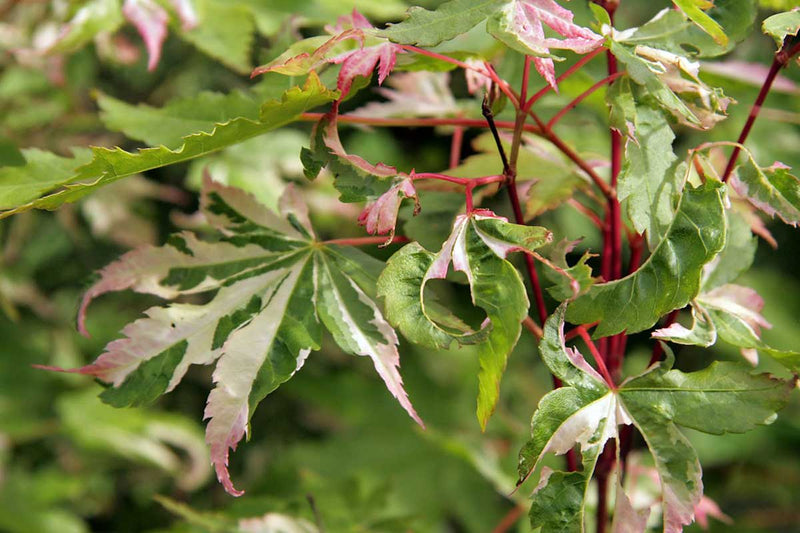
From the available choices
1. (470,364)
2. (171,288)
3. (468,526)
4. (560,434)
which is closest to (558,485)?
(560,434)

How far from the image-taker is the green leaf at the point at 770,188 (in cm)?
50

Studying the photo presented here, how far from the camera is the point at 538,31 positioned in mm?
470

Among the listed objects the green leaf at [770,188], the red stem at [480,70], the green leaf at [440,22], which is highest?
the green leaf at [440,22]

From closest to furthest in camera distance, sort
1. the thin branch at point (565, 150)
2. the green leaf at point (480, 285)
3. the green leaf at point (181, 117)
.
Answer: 1. the green leaf at point (480, 285)
2. the thin branch at point (565, 150)
3. the green leaf at point (181, 117)

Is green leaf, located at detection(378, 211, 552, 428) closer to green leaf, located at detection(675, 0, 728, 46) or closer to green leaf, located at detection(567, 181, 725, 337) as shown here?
green leaf, located at detection(567, 181, 725, 337)

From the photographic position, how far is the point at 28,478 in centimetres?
130

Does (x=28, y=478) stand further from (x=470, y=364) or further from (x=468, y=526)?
(x=470, y=364)

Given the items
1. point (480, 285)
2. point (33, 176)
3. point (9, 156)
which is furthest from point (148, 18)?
point (480, 285)

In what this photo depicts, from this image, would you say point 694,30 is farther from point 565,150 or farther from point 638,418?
point 638,418

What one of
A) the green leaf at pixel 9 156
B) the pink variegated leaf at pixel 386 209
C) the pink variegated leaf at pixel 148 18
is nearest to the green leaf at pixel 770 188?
the pink variegated leaf at pixel 386 209

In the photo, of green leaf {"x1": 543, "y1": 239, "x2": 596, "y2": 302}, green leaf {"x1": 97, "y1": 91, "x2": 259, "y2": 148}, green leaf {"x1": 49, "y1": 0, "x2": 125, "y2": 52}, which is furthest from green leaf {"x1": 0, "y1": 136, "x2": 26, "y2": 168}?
green leaf {"x1": 543, "y1": 239, "x2": 596, "y2": 302}

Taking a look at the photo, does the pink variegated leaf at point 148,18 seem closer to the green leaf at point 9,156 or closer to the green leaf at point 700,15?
the green leaf at point 9,156

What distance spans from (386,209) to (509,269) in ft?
0.28

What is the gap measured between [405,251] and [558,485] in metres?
0.17
